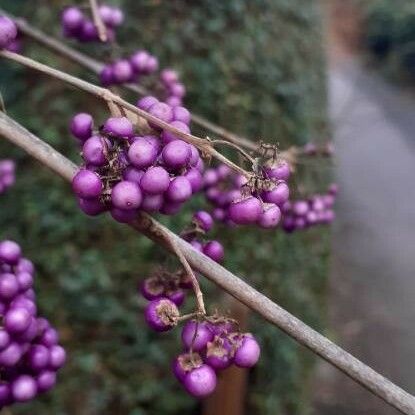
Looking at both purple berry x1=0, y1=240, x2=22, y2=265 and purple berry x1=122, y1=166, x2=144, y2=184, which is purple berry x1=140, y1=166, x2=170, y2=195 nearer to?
purple berry x1=122, y1=166, x2=144, y2=184

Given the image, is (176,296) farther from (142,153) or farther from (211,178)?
(211,178)

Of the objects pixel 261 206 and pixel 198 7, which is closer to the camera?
pixel 261 206

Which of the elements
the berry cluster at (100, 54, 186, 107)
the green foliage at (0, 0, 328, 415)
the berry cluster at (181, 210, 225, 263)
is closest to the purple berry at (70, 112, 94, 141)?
the berry cluster at (181, 210, 225, 263)

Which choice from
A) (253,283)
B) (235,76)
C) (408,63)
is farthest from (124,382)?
(408,63)

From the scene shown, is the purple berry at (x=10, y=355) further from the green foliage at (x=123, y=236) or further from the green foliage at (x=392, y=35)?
the green foliage at (x=392, y=35)

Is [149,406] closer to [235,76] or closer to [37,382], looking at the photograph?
[235,76]

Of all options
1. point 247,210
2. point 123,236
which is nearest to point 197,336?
point 247,210

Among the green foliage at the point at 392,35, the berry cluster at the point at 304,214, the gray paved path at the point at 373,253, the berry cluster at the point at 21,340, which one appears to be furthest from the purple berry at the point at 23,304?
the green foliage at the point at 392,35
